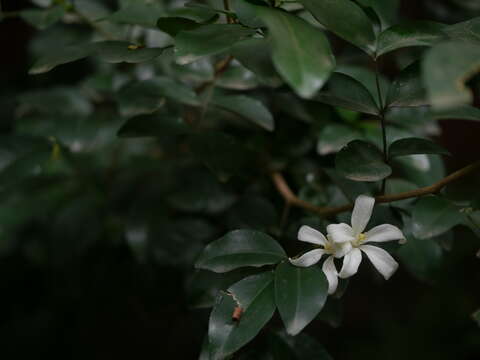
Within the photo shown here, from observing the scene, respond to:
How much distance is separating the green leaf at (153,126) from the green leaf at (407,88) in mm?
324

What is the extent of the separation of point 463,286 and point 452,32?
1551mm

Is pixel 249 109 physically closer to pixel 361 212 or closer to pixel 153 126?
pixel 153 126

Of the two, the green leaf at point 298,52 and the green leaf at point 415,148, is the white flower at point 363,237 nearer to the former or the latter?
the green leaf at point 415,148

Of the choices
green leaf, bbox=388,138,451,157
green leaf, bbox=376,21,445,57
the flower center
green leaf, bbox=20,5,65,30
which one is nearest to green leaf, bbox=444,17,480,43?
green leaf, bbox=376,21,445,57

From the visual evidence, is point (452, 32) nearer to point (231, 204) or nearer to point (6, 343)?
point (231, 204)

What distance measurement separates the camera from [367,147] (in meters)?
0.59

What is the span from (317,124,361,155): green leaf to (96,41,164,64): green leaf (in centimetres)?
33

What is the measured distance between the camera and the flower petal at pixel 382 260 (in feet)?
1.78

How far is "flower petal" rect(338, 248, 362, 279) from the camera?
536 mm

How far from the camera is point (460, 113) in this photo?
1.76ft

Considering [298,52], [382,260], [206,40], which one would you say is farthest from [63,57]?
[382,260]

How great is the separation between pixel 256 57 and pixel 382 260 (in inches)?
10.1

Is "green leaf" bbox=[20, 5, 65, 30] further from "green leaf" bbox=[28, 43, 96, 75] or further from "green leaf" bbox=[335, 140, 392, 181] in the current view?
"green leaf" bbox=[335, 140, 392, 181]

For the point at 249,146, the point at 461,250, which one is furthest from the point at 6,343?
the point at 461,250
